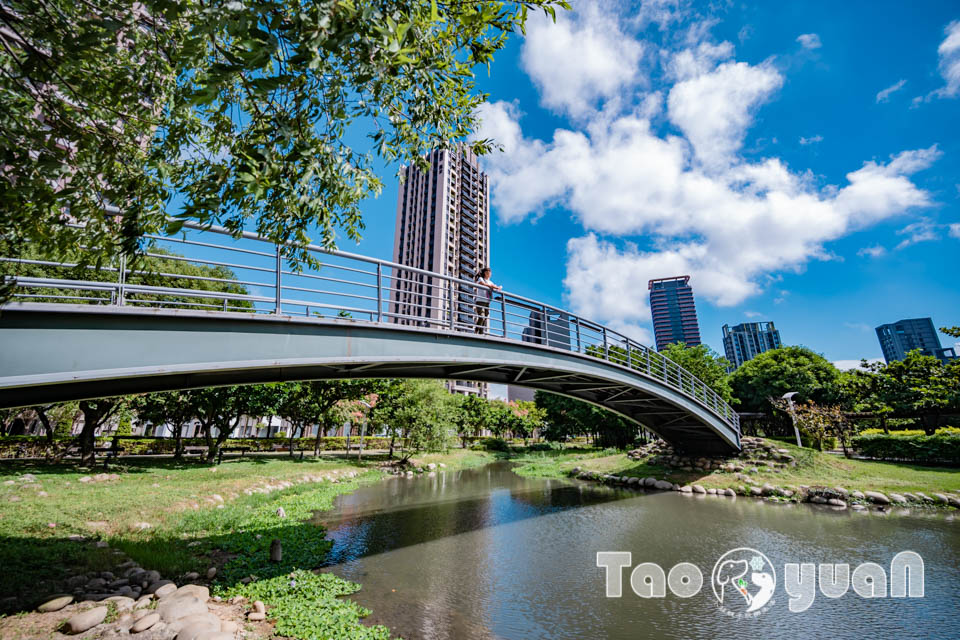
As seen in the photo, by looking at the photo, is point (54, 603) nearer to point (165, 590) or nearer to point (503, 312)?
point (165, 590)

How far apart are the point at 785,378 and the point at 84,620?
48.7m

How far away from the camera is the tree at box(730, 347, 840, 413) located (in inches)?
1521

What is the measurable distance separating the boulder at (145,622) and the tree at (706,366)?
115 feet

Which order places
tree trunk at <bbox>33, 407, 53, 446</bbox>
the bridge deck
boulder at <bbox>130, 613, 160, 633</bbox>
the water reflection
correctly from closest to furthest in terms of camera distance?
the bridge deck, boulder at <bbox>130, 613, 160, 633</bbox>, the water reflection, tree trunk at <bbox>33, 407, 53, 446</bbox>

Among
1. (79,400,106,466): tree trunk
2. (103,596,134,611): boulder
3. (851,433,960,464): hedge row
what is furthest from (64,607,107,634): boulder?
(851,433,960,464): hedge row

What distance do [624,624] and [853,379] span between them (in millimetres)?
33502

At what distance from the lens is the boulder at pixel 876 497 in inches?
592

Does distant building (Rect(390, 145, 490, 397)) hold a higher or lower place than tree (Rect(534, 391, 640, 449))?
higher

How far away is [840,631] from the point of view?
6363 millimetres

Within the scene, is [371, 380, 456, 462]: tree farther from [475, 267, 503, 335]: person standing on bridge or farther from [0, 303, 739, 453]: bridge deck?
[475, 267, 503, 335]: person standing on bridge

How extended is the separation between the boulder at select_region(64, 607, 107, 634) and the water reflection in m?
3.53

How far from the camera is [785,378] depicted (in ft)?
131

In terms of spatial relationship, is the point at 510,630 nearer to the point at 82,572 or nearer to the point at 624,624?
the point at 624,624

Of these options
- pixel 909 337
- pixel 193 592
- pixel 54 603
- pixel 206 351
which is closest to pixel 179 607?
pixel 193 592
